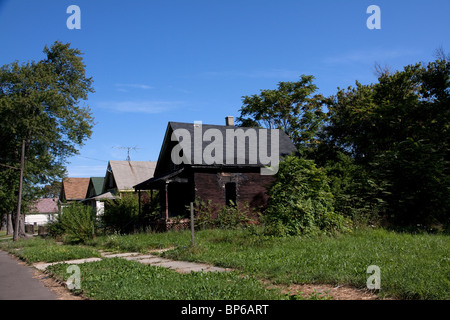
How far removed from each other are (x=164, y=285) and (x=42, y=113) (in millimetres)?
28961

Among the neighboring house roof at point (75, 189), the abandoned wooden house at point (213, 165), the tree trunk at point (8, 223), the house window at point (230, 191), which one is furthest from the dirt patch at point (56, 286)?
the neighboring house roof at point (75, 189)

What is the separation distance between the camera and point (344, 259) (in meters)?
7.33

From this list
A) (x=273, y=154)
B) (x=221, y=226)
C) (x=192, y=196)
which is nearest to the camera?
(x=221, y=226)

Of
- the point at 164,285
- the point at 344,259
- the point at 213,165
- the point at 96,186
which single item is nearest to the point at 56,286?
the point at 164,285

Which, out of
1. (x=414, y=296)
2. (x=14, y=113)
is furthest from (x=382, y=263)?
(x=14, y=113)

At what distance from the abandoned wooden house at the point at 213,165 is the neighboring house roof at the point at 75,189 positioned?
94.1 feet

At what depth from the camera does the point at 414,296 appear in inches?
193

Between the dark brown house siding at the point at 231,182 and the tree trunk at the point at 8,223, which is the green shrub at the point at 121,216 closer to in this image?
the dark brown house siding at the point at 231,182

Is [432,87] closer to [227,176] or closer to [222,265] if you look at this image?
[227,176]

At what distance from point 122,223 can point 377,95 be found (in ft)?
54.9

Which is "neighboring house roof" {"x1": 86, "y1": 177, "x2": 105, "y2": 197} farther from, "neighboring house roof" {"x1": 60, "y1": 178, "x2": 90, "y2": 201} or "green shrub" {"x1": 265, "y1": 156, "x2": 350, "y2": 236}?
"green shrub" {"x1": 265, "y1": 156, "x2": 350, "y2": 236}

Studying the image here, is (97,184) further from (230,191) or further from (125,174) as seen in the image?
(230,191)

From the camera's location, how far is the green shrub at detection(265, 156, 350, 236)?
11727mm

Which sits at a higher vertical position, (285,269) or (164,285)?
(285,269)
